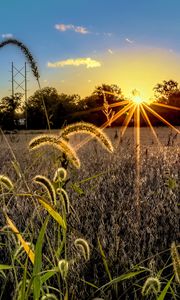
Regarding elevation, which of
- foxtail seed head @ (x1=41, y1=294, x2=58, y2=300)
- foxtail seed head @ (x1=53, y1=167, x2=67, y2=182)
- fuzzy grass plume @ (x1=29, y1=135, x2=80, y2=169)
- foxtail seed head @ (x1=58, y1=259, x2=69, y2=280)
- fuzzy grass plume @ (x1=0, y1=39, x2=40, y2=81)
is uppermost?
fuzzy grass plume @ (x1=0, y1=39, x2=40, y2=81)

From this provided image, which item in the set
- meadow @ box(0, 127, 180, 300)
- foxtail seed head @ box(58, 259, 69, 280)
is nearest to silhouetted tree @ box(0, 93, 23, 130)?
meadow @ box(0, 127, 180, 300)

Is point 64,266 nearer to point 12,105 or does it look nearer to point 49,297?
point 49,297

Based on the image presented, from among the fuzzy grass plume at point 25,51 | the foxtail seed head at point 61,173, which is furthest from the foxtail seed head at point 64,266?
the fuzzy grass plume at point 25,51

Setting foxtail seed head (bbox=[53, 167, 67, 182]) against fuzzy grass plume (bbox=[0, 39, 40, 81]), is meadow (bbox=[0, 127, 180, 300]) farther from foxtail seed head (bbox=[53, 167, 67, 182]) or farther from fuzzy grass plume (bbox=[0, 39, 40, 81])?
fuzzy grass plume (bbox=[0, 39, 40, 81])

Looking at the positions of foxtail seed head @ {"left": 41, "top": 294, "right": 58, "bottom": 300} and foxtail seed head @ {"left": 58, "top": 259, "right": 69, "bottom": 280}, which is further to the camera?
foxtail seed head @ {"left": 58, "top": 259, "right": 69, "bottom": 280}

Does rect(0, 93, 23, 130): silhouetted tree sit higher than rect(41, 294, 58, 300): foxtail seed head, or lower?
higher

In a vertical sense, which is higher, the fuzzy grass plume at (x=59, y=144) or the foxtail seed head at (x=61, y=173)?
the fuzzy grass plume at (x=59, y=144)

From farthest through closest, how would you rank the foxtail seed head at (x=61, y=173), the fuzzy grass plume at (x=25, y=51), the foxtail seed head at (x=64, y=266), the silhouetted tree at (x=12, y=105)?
the silhouetted tree at (x=12, y=105), the fuzzy grass plume at (x=25, y=51), the foxtail seed head at (x=61, y=173), the foxtail seed head at (x=64, y=266)

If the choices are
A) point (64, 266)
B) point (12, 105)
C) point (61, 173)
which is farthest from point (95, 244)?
point (12, 105)

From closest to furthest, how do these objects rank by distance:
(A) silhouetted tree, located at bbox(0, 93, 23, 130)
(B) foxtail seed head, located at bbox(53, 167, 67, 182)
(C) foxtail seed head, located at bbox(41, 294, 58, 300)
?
(C) foxtail seed head, located at bbox(41, 294, 58, 300) < (B) foxtail seed head, located at bbox(53, 167, 67, 182) < (A) silhouetted tree, located at bbox(0, 93, 23, 130)

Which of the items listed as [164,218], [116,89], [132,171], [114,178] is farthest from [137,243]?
[116,89]

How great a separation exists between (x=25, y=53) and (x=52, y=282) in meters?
1.20

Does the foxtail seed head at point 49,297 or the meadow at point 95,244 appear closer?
the foxtail seed head at point 49,297

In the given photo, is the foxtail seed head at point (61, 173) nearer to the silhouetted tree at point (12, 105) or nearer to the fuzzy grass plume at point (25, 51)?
the fuzzy grass plume at point (25, 51)
